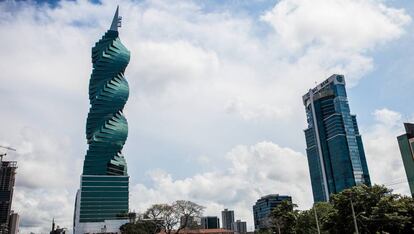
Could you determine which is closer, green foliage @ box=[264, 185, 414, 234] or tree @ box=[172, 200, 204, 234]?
green foliage @ box=[264, 185, 414, 234]

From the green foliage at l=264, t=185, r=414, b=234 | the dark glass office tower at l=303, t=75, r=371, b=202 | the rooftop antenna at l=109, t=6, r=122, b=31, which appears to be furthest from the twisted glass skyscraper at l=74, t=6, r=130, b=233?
the green foliage at l=264, t=185, r=414, b=234

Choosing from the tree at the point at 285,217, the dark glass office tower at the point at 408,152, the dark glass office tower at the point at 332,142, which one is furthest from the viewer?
the dark glass office tower at the point at 332,142

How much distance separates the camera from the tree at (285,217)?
63.8 m

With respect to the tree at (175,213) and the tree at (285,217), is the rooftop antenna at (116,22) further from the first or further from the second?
the tree at (285,217)

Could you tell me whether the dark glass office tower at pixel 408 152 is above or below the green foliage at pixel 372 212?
above

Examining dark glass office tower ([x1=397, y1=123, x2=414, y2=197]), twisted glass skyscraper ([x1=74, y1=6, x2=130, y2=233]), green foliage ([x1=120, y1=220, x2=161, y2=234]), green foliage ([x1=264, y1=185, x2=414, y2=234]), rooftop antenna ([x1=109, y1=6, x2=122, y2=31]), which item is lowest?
green foliage ([x1=264, y1=185, x2=414, y2=234])

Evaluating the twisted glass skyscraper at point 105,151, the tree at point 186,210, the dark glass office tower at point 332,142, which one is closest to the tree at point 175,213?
the tree at point 186,210

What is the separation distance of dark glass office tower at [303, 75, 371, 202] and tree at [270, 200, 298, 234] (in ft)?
348

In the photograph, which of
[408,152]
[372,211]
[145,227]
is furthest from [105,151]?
[372,211]

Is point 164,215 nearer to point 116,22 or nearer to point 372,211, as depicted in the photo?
point 372,211

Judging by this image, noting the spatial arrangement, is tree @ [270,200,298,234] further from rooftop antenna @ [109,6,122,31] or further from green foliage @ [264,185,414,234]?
rooftop antenna @ [109,6,122,31]

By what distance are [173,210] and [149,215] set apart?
731 centimetres

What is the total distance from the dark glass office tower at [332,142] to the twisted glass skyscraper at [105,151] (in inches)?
3383

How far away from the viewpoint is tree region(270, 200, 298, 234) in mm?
63781
